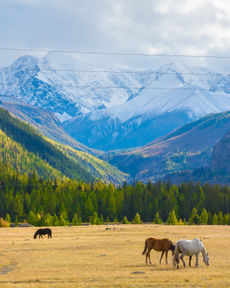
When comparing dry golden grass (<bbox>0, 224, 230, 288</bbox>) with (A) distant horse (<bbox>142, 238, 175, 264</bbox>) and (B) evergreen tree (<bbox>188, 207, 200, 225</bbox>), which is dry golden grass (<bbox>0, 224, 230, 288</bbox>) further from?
(B) evergreen tree (<bbox>188, 207, 200, 225</bbox>)

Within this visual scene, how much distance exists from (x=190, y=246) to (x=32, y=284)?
17443mm

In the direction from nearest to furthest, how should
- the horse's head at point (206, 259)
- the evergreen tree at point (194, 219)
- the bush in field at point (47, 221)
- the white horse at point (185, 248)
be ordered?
the white horse at point (185, 248) → the horse's head at point (206, 259) → the bush in field at point (47, 221) → the evergreen tree at point (194, 219)

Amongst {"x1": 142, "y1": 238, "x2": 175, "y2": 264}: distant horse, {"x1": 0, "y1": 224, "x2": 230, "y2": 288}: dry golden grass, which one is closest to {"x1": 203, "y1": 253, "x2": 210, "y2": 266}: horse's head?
{"x1": 0, "y1": 224, "x2": 230, "y2": 288}: dry golden grass

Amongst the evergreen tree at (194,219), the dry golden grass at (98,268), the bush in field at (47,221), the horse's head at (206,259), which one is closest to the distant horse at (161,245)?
the dry golden grass at (98,268)

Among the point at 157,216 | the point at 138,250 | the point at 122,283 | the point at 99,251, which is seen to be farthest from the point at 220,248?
the point at 157,216

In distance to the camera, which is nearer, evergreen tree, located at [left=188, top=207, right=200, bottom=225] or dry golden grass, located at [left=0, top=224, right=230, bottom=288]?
dry golden grass, located at [left=0, top=224, right=230, bottom=288]

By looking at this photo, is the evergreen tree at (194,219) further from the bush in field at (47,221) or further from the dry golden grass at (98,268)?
the dry golden grass at (98,268)

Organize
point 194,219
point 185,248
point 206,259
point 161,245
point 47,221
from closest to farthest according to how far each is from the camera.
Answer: point 185,248 < point 206,259 < point 161,245 < point 47,221 < point 194,219

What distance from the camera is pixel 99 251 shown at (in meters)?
65.5

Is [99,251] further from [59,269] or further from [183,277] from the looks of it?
[183,277]

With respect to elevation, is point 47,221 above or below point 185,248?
above

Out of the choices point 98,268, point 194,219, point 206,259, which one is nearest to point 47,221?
point 194,219

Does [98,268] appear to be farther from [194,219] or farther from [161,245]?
[194,219]

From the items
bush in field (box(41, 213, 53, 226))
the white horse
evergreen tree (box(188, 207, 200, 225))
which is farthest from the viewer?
evergreen tree (box(188, 207, 200, 225))
